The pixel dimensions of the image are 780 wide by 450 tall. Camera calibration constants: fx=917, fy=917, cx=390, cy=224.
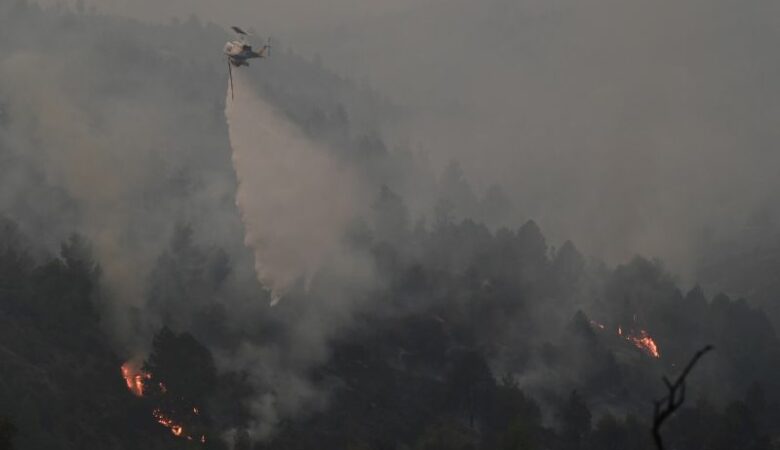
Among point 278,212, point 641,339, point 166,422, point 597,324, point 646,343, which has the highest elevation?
point 278,212

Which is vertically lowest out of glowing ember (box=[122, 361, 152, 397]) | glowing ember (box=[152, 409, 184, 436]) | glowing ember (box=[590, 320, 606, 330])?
glowing ember (box=[152, 409, 184, 436])

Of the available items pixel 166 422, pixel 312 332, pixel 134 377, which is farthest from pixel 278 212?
pixel 166 422

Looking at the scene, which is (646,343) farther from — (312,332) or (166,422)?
(166,422)

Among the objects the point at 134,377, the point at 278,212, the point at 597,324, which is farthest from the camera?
the point at 597,324

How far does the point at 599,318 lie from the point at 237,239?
2578 inches

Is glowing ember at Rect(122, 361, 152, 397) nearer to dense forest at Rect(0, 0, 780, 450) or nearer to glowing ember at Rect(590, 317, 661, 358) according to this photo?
dense forest at Rect(0, 0, 780, 450)

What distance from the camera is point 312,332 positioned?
128m

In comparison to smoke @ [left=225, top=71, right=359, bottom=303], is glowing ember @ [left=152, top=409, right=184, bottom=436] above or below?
below

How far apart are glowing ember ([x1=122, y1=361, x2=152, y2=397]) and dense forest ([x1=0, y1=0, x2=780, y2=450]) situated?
783 mm

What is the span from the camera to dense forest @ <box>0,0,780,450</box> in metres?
99.1

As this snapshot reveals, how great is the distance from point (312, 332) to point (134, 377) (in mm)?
30170

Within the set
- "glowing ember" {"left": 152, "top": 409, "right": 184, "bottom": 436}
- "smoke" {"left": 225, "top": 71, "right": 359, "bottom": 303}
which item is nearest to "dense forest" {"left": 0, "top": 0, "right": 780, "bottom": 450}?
"glowing ember" {"left": 152, "top": 409, "right": 184, "bottom": 436}

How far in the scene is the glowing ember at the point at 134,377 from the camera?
100688 millimetres

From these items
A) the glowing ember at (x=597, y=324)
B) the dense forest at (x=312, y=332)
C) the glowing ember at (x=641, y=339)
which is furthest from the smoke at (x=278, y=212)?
the glowing ember at (x=641, y=339)
